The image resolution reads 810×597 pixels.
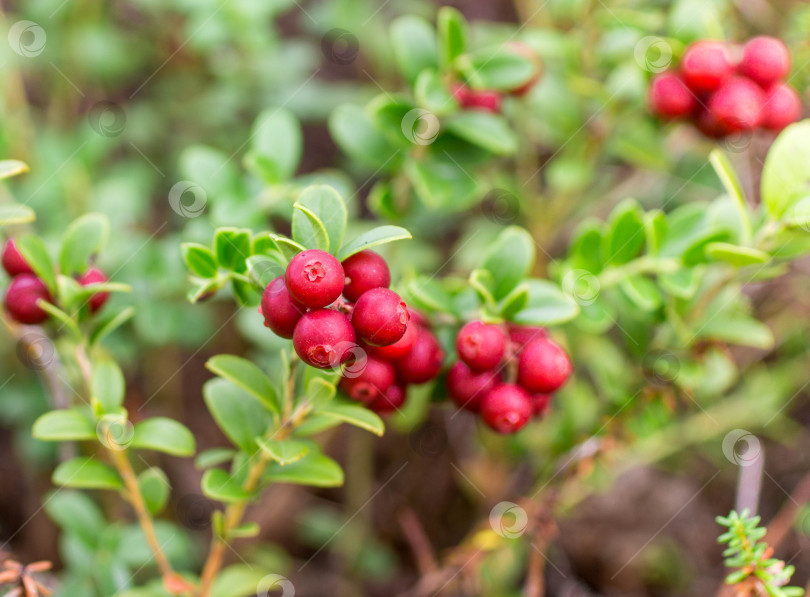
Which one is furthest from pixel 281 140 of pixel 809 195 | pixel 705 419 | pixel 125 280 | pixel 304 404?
pixel 705 419

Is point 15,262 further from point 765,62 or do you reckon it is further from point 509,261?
point 765,62

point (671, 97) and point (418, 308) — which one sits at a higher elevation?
point (671, 97)

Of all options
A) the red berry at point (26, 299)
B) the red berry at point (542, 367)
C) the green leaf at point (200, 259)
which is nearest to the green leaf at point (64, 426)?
the red berry at point (26, 299)

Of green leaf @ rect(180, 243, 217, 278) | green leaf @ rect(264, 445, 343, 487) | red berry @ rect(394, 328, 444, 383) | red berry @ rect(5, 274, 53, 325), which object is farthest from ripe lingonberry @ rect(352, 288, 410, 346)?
red berry @ rect(5, 274, 53, 325)

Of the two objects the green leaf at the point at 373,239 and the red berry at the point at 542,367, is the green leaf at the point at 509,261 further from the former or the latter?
the green leaf at the point at 373,239

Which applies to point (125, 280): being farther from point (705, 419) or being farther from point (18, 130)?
point (705, 419)

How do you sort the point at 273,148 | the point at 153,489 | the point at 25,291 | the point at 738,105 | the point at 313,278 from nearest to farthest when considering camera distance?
the point at 313,278, the point at 25,291, the point at 153,489, the point at 738,105, the point at 273,148

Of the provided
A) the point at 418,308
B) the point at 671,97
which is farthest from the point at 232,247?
the point at 671,97
